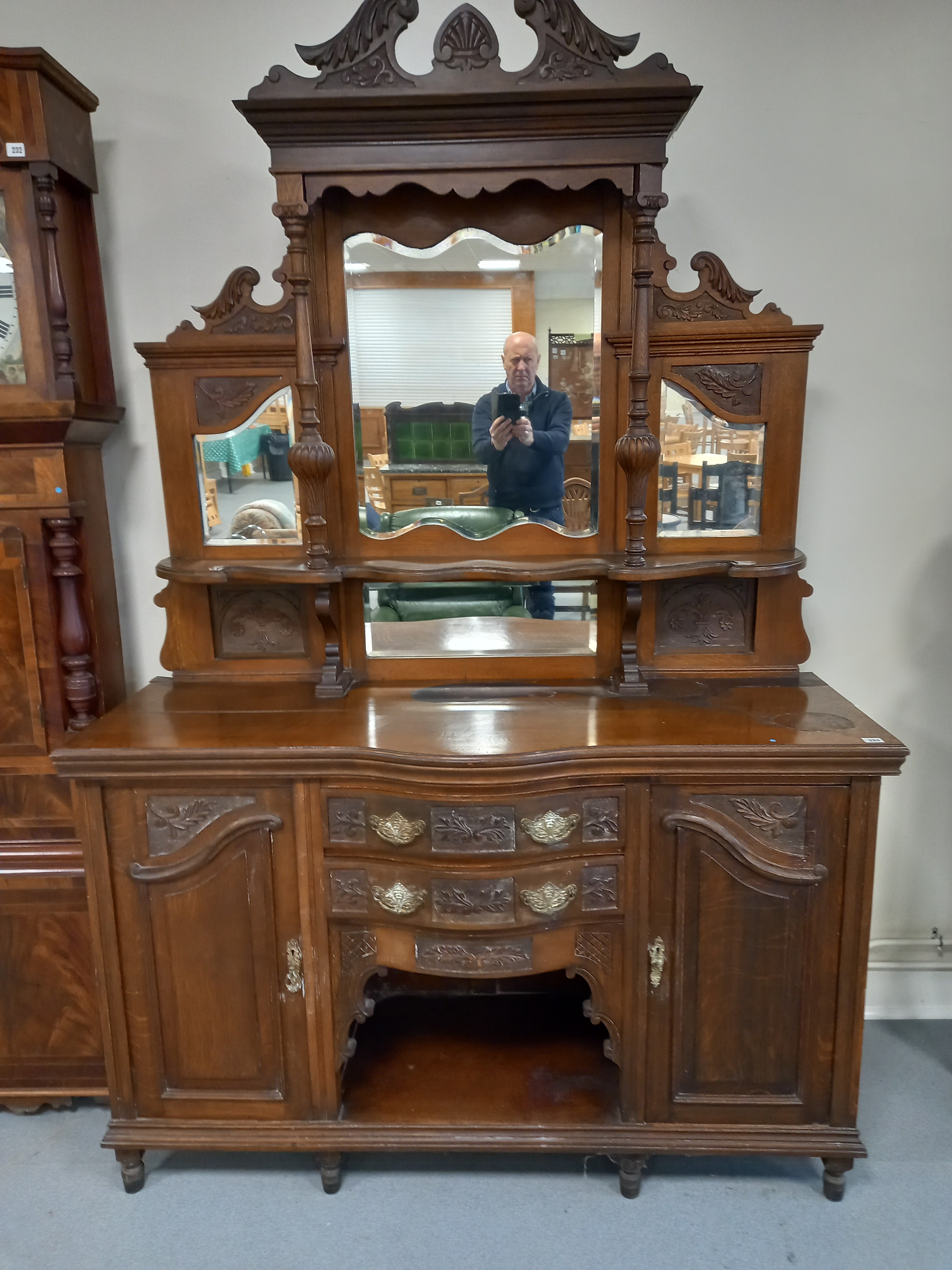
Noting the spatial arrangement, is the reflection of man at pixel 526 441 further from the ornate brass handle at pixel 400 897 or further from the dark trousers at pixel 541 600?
the ornate brass handle at pixel 400 897

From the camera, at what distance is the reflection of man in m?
1.77

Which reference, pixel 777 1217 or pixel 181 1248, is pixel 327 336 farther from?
pixel 777 1217

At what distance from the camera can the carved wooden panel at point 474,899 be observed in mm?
1539

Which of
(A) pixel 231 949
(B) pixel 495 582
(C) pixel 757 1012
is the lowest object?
(C) pixel 757 1012

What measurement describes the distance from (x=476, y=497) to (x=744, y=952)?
3.51ft

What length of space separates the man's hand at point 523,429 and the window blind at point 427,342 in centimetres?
9

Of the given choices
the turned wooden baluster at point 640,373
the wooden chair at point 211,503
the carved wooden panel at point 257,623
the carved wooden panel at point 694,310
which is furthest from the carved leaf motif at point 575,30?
the carved wooden panel at point 257,623

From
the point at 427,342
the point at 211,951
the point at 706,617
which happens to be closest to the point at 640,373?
the point at 427,342

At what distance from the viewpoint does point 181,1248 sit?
1605 mm

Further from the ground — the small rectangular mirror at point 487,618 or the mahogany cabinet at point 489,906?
the small rectangular mirror at point 487,618

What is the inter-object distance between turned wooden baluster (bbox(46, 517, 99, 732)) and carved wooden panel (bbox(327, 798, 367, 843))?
646 mm

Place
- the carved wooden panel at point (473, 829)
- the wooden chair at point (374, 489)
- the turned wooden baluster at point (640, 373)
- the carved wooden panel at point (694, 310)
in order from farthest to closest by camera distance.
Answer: the wooden chair at point (374, 489) → the carved wooden panel at point (694, 310) → the turned wooden baluster at point (640, 373) → the carved wooden panel at point (473, 829)

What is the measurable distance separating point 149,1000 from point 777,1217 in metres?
1.31

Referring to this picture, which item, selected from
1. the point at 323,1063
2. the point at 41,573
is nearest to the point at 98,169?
the point at 41,573
